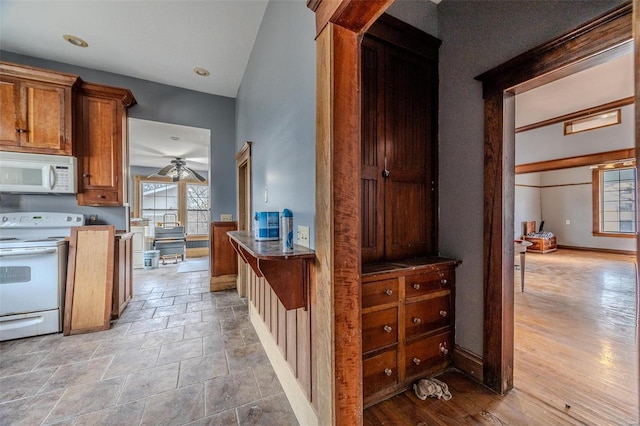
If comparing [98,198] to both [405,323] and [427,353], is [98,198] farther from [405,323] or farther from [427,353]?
[427,353]

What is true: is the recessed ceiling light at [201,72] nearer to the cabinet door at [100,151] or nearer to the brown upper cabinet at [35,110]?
the cabinet door at [100,151]

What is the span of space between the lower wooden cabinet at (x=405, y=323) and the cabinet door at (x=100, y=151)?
3.34 metres

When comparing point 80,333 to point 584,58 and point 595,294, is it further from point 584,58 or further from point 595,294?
point 595,294

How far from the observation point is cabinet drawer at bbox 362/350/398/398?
5.16 feet

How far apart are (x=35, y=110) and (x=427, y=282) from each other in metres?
4.31

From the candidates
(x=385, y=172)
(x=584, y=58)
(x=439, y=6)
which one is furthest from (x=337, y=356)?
(x=439, y=6)

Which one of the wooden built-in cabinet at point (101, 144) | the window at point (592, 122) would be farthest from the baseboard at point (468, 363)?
the window at point (592, 122)

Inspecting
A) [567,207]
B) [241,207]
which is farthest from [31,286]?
[567,207]

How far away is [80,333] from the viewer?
2582 mm

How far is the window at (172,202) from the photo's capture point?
745 cm

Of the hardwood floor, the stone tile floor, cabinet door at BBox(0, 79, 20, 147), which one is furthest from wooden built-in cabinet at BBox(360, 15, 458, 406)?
Answer: cabinet door at BBox(0, 79, 20, 147)

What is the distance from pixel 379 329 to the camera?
1618 mm

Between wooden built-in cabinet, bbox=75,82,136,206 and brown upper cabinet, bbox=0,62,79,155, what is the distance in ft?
0.50

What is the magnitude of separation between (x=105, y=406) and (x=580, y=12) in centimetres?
368
